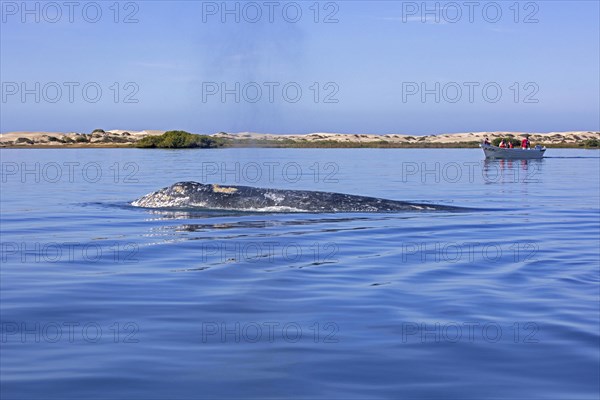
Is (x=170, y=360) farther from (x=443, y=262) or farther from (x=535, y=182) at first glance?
(x=535, y=182)

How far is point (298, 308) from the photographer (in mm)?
7836

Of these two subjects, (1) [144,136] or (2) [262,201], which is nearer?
(2) [262,201]

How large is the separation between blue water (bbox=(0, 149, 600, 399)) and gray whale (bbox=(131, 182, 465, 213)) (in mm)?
1769

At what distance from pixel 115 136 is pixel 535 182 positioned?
66987 mm

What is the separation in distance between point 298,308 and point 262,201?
11.3 m

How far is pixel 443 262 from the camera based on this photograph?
1102 centimetres
